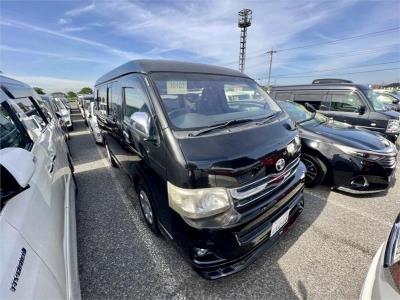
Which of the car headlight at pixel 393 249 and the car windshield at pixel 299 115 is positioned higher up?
the car windshield at pixel 299 115

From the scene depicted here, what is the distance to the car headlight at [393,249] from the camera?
123 cm

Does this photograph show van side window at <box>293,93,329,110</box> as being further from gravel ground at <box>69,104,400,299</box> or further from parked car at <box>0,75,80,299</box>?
parked car at <box>0,75,80,299</box>

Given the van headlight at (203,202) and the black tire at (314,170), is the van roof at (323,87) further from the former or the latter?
the van headlight at (203,202)

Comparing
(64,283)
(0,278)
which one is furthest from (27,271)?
(64,283)

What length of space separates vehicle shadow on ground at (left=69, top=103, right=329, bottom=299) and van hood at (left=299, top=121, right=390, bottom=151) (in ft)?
3.23

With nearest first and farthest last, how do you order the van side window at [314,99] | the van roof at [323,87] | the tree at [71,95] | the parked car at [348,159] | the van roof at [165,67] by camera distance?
the van roof at [165,67], the parked car at [348,159], the van roof at [323,87], the van side window at [314,99], the tree at [71,95]

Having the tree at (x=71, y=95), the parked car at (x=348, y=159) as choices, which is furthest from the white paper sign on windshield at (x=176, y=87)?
the tree at (x=71, y=95)

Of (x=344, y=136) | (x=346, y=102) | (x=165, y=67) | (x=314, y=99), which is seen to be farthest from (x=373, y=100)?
(x=165, y=67)

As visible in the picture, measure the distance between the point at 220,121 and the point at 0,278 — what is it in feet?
5.82

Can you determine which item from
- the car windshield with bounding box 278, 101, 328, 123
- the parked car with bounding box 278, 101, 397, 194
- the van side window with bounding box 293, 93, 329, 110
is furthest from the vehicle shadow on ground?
the van side window with bounding box 293, 93, 329, 110

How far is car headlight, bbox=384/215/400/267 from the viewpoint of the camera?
123 centimetres

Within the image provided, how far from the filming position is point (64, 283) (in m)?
1.28

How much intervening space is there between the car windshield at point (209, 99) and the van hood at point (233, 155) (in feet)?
0.82

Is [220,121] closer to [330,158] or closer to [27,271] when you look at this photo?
[27,271]
